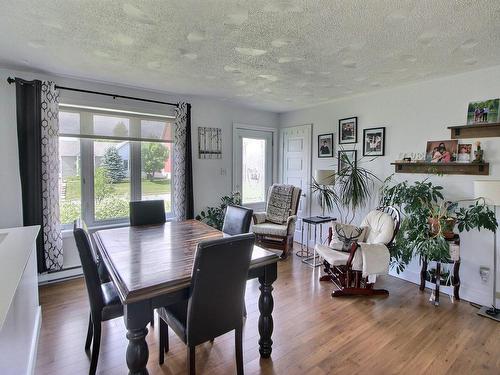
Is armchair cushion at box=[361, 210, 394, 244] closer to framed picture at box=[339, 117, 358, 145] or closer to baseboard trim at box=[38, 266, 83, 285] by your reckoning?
framed picture at box=[339, 117, 358, 145]

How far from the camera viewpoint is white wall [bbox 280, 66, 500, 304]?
2.86 m

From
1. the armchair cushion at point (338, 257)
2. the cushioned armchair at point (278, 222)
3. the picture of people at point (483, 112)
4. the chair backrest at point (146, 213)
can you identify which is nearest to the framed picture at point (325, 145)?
the cushioned armchair at point (278, 222)

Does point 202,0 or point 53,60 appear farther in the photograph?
point 53,60

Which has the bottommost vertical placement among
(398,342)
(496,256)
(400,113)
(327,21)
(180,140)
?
(398,342)

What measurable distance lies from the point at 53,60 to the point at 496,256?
4.71 metres

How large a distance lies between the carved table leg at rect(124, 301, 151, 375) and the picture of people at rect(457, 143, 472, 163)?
10.7 ft

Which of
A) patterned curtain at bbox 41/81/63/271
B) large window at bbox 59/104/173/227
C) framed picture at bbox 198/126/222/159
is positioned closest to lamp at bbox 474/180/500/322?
framed picture at bbox 198/126/222/159

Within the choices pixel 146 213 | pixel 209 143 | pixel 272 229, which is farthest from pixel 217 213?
pixel 146 213

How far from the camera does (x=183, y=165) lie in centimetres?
401

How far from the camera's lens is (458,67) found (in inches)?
110

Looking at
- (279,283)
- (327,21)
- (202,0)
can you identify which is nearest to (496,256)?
(279,283)

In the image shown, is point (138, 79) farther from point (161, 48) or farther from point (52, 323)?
point (52, 323)

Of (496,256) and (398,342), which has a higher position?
(496,256)

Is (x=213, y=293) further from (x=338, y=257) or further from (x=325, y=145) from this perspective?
(x=325, y=145)
